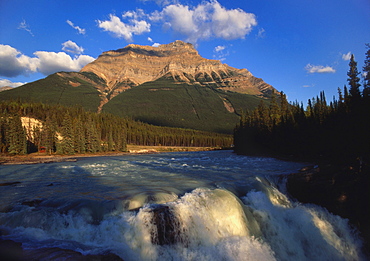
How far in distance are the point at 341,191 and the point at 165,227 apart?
1401 cm

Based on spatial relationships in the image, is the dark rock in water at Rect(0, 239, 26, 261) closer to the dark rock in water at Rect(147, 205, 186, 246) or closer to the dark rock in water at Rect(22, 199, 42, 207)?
the dark rock in water at Rect(22, 199, 42, 207)

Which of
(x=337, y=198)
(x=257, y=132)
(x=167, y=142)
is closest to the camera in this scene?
(x=337, y=198)

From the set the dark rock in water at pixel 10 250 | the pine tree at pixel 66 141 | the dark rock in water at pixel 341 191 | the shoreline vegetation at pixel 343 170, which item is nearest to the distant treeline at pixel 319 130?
the shoreline vegetation at pixel 343 170

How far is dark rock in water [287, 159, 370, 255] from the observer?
47.5 ft

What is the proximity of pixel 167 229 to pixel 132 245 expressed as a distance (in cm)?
166

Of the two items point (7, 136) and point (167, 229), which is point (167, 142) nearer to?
point (7, 136)

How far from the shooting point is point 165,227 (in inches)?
384

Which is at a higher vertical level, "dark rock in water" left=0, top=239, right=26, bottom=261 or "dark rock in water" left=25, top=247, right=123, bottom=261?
"dark rock in water" left=0, top=239, right=26, bottom=261

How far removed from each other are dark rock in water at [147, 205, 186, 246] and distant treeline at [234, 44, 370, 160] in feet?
69.1

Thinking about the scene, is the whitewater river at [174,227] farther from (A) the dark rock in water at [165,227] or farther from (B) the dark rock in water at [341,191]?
(B) the dark rock in water at [341,191]

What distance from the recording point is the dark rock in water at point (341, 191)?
14.5 meters

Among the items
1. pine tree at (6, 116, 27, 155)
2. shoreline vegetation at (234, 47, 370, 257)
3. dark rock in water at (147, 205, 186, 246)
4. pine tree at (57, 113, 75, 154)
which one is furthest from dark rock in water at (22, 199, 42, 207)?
pine tree at (57, 113, 75, 154)

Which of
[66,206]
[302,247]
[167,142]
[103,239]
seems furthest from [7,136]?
[167,142]

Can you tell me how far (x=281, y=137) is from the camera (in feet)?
200
